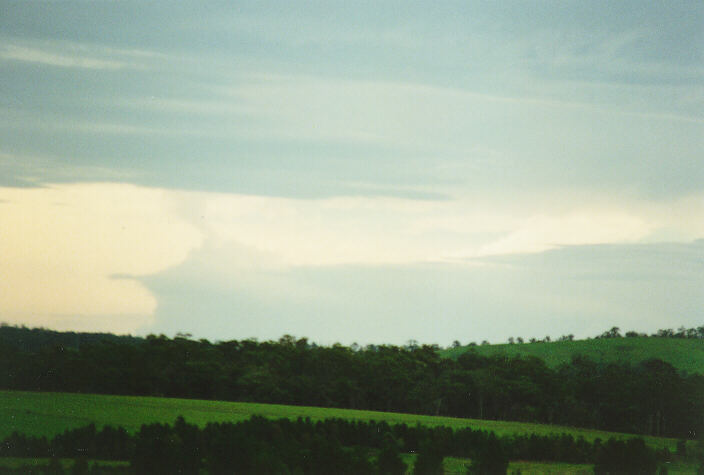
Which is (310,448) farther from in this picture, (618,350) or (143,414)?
(618,350)

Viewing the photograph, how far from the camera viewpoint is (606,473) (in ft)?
87.7

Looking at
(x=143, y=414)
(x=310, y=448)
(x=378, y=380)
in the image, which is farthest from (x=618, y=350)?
(x=143, y=414)

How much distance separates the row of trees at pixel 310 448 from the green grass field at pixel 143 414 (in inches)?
74.8

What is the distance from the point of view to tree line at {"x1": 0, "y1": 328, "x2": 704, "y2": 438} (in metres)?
33.0

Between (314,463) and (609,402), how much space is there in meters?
18.9

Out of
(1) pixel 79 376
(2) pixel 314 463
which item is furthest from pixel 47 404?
(2) pixel 314 463

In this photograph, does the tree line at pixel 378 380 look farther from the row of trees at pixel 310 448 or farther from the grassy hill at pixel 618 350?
the row of trees at pixel 310 448

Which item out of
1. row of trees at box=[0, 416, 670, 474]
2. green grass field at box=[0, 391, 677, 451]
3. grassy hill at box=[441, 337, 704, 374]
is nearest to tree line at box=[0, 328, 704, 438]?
green grass field at box=[0, 391, 677, 451]

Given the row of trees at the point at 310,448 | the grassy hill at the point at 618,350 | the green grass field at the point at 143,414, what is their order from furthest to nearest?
the grassy hill at the point at 618,350, the green grass field at the point at 143,414, the row of trees at the point at 310,448

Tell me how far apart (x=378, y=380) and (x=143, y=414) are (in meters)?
18.8

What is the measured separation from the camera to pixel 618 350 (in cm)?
5381

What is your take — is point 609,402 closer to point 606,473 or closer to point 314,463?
point 606,473

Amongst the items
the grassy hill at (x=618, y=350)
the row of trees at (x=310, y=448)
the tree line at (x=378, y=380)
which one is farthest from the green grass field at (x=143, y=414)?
the grassy hill at (x=618, y=350)

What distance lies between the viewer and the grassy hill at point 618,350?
49.9m
